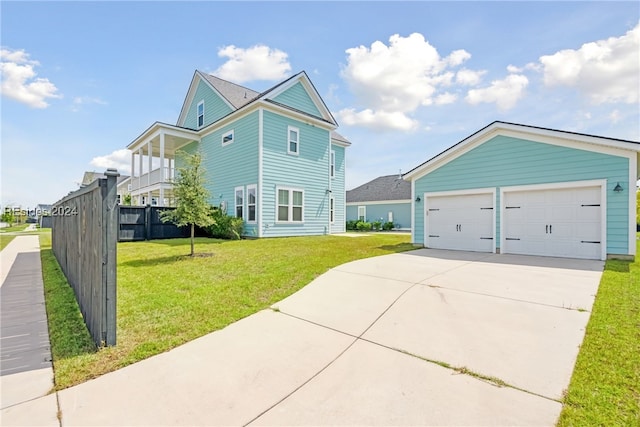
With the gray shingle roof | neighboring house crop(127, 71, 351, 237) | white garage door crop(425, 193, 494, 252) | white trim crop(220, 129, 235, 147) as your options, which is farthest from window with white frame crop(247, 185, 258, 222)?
white garage door crop(425, 193, 494, 252)

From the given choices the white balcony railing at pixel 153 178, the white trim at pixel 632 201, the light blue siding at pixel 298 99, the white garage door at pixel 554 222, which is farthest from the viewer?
the white balcony railing at pixel 153 178

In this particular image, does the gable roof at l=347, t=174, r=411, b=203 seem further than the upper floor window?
Yes

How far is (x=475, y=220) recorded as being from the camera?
35.6ft

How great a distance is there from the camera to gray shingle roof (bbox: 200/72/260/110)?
1695 cm

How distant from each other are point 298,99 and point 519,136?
11.2 metres

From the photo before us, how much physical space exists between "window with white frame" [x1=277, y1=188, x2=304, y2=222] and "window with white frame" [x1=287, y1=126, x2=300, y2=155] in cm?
215

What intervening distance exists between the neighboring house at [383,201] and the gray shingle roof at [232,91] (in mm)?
15974

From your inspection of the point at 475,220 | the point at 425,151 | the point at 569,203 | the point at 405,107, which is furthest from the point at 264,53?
the point at 569,203

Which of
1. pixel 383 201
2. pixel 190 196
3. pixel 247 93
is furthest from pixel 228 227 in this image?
pixel 383 201

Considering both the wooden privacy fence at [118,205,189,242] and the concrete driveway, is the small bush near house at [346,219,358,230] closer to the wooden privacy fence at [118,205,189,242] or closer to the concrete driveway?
the wooden privacy fence at [118,205,189,242]

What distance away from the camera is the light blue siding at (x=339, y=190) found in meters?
19.4

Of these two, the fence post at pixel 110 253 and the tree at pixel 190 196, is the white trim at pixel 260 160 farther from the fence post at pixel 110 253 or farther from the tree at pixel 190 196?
the fence post at pixel 110 253

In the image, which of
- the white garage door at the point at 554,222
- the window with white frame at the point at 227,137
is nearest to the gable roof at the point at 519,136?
the white garage door at the point at 554,222

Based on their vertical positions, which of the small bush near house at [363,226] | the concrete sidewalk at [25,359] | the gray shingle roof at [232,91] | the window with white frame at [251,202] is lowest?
the concrete sidewalk at [25,359]
